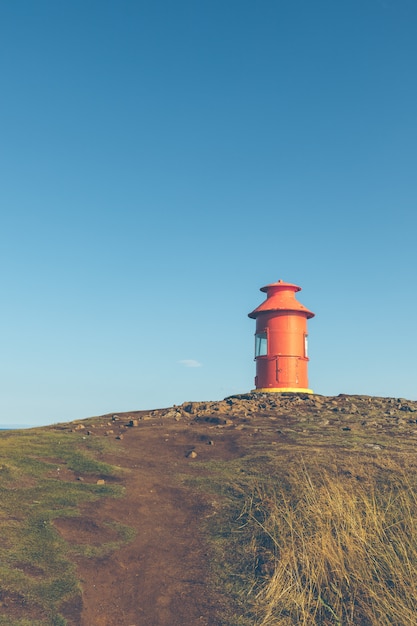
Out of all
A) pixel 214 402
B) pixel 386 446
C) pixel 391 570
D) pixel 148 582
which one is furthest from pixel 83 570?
pixel 214 402

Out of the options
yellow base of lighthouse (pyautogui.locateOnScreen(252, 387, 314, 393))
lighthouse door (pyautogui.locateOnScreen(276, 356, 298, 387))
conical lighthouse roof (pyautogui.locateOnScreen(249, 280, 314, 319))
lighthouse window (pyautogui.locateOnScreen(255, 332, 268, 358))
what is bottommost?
Answer: yellow base of lighthouse (pyautogui.locateOnScreen(252, 387, 314, 393))

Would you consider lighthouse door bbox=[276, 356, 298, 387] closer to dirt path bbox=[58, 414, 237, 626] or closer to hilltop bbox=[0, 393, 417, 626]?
hilltop bbox=[0, 393, 417, 626]

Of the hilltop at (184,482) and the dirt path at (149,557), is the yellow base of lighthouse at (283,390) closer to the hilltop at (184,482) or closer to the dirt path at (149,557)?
the hilltop at (184,482)

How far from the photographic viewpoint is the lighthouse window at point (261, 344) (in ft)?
81.1

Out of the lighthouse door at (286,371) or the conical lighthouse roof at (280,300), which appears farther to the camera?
the conical lighthouse roof at (280,300)

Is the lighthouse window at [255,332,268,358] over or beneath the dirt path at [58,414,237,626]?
over

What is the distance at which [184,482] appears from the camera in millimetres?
12969

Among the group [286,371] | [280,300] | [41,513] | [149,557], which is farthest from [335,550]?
[280,300]

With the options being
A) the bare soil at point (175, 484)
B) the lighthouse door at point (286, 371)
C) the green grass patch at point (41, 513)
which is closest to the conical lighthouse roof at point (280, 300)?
the lighthouse door at point (286, 371)

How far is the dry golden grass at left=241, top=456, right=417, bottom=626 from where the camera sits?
317 inches

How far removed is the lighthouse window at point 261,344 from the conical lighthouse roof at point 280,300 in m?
0.95

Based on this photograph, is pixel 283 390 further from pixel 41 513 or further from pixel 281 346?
pixel 41 513

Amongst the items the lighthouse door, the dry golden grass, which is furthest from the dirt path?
the lighthouse door

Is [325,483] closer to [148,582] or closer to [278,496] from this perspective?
[278,496]
